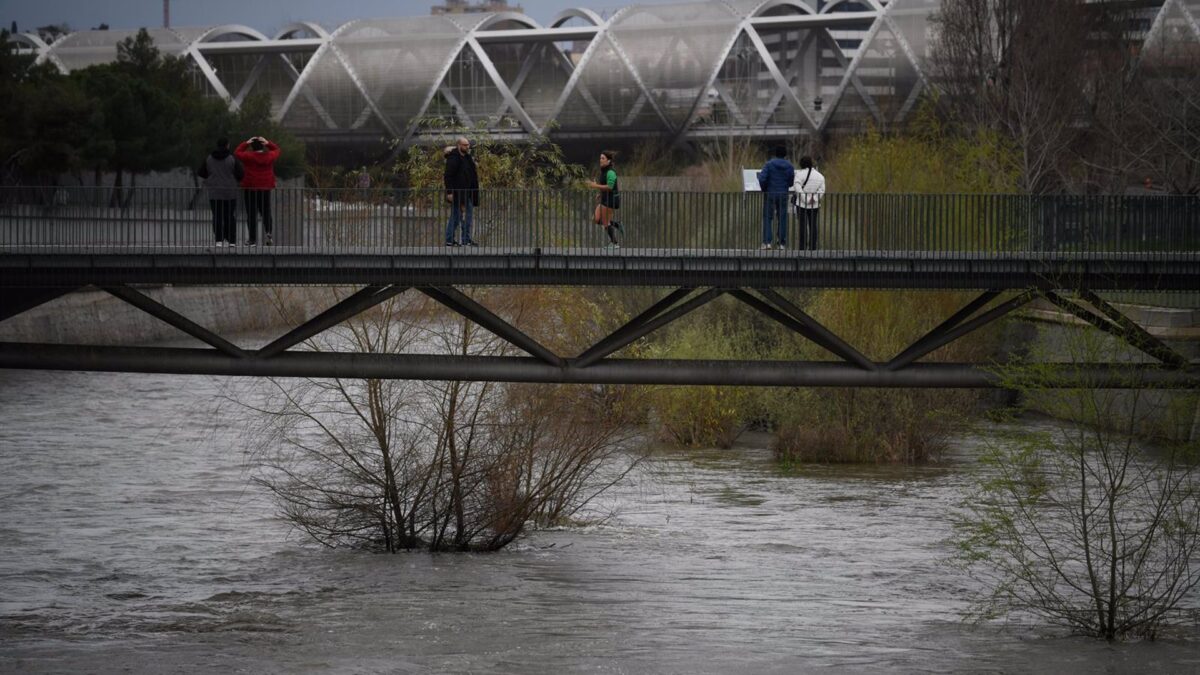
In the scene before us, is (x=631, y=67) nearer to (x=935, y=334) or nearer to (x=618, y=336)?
(x=935, y=334)

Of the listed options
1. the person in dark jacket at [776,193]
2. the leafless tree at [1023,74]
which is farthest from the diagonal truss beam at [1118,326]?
the leafless tree at [1023,74]

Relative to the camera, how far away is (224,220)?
23.8 m

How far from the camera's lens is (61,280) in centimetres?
2323

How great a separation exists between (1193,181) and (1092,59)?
11.2m

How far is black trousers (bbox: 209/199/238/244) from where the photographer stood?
23734 millimetres

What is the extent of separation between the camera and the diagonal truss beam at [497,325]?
75.2 feet

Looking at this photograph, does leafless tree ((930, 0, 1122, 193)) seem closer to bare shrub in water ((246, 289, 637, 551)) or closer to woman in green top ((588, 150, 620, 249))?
woman in green top ((588, 150, 620, 249))

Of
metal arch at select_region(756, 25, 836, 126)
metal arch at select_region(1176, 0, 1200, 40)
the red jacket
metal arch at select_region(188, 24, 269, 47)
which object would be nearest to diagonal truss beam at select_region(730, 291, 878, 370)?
the red jacket

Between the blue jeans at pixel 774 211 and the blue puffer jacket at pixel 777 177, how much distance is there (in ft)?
0.31

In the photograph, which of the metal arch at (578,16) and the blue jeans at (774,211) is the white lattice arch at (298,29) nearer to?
the metal arch at (578,16)

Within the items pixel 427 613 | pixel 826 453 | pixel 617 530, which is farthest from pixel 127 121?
pixel 427 613

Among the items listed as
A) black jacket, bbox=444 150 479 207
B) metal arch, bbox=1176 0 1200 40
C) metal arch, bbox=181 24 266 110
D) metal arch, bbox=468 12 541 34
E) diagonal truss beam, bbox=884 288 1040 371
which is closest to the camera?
diagonal truss beam, bbox=884 288 1040 371

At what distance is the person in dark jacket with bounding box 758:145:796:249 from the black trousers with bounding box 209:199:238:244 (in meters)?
6.60

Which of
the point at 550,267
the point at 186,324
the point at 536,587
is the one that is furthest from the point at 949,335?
the point at 186,324
